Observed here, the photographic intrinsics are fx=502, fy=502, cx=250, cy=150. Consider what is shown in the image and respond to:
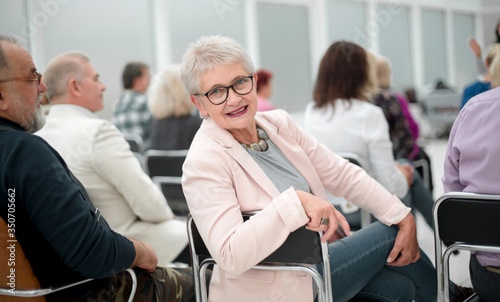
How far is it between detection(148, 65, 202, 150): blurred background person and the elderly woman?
1533 mm

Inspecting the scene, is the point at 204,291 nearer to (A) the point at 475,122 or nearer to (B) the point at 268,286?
(B) the point at 268,286

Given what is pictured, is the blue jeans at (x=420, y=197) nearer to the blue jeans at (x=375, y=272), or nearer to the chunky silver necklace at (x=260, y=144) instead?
the blue jeans at (x=375, y=272)

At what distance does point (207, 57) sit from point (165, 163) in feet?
5.54

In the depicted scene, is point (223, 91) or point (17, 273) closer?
point (17, 273)

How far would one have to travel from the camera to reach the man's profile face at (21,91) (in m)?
1.40

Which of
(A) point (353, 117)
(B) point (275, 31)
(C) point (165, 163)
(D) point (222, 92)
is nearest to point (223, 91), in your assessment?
(D) point (222, 92)

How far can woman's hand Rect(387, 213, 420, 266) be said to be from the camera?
5.29 ft

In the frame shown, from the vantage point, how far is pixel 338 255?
1.52 meters

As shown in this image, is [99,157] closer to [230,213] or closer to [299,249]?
[230,213]

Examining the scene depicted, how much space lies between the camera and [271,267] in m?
1.41

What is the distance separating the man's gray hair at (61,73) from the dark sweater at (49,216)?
71 cm

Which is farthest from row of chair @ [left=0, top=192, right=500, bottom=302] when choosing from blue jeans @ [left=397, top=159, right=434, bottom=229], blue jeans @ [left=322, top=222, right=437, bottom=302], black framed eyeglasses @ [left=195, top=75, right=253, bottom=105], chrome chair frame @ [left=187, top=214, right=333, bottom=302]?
blue jeans @ [left=397, top=159, right=434, bottom=229]

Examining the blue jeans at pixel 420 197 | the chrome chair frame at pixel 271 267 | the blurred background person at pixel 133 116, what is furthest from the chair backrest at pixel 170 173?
the chrome chair frame at pixel 271 267

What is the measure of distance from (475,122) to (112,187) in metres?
1.35
